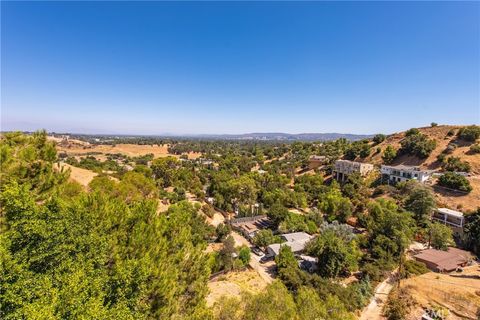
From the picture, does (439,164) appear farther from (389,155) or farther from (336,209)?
(336,209)

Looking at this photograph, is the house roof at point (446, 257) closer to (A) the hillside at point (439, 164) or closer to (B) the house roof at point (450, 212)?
(B) the house roof at point (450, 212)

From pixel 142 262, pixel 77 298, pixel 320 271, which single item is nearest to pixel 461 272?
pixel 320 271

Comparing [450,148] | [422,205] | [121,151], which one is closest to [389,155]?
[450,148]

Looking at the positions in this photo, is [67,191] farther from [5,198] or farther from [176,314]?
[176,314]

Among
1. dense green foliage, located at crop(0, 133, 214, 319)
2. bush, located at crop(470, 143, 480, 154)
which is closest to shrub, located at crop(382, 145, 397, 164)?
bush, located at crop(470, 143, 480, 154)

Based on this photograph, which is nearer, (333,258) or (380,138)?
(333,258)

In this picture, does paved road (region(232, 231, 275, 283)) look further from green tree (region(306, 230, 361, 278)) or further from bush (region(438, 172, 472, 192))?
bush (region(438, 172, 472, 192))

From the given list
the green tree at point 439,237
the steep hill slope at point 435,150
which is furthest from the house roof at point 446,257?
the steep hill slope at point 435,150
